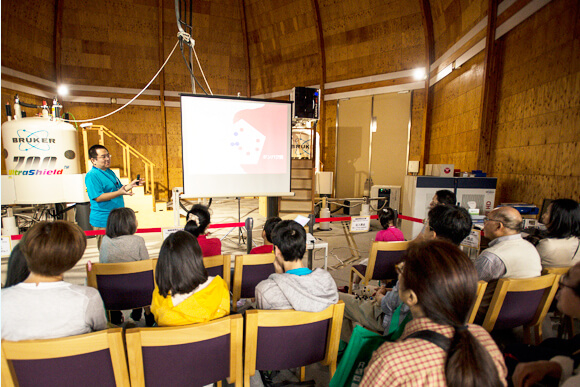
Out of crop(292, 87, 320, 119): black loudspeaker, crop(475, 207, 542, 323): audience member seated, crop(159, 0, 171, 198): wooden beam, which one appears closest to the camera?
crop(475, 207, 542, 323): audience member seated

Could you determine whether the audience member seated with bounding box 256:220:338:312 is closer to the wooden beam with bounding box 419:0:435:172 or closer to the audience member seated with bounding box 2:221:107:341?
the audience member seated with bounding box 2:221:107:341

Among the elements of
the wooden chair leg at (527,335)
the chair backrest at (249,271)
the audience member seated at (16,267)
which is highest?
the audience member seated at (16,267)

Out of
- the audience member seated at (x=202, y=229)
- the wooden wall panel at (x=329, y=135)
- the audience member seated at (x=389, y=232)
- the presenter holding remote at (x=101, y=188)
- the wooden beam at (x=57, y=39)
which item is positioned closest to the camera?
the audience member seated at (x=202, y=229)

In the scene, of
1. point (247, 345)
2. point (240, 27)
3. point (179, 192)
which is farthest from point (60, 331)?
point (240, 27)

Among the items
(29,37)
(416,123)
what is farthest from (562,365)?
(29,37)

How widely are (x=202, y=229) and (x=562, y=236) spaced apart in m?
2.78

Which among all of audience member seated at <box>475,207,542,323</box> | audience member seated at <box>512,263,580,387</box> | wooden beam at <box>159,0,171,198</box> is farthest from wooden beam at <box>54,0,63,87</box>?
audience member seated at <box>512,263,580,387</box>

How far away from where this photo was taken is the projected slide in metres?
3.33

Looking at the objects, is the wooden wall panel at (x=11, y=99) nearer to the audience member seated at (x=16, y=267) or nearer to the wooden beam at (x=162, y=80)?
the wooden beam at (x=162, y=80)

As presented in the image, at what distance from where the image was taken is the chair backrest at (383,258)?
2311 millimetres

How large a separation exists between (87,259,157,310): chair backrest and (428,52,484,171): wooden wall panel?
477 cm

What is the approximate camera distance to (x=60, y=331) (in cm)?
110

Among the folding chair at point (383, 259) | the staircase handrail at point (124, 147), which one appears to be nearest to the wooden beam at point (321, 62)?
the staircase handrail at point (124, 147)

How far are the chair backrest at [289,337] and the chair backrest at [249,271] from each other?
2.48 ft
